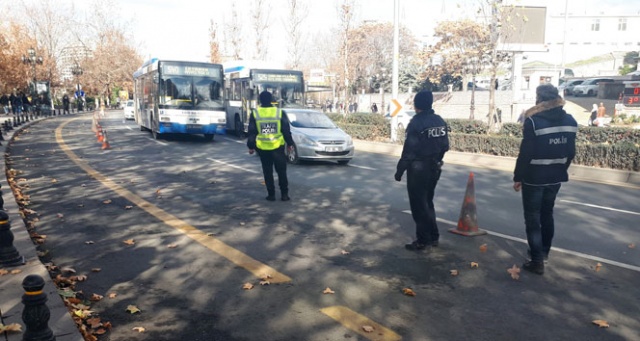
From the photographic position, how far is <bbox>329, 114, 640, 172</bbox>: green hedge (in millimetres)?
13531

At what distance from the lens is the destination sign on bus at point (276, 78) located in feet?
73.0

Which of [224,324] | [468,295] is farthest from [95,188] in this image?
[468,295]

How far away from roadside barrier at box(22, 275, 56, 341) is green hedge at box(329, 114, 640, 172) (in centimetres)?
1385

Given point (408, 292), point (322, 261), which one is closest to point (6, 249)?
point (322, 261)

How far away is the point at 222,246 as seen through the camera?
20.4 ft

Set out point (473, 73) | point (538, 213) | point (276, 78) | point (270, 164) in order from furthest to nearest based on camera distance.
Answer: point (473, 73), point (276, 78), point (270, 164), point (538, 213)

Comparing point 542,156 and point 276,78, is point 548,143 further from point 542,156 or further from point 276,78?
point 276,78

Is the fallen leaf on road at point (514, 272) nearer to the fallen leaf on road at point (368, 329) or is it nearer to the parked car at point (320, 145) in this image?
the fallen leaf on road at point (368, 329)

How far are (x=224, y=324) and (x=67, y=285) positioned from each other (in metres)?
1.83

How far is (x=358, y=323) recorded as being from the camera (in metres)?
4.14

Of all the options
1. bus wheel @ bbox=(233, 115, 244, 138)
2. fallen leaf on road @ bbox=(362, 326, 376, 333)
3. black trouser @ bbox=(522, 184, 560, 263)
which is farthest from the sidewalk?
bus wheel @ bbox=(233, 115, 244, 138)

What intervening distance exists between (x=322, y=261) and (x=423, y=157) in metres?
1.70

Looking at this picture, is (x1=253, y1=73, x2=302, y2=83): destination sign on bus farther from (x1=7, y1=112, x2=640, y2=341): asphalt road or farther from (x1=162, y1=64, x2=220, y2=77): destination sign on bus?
(x1=7, y1=112, x2=640, y2=341): asphalt road

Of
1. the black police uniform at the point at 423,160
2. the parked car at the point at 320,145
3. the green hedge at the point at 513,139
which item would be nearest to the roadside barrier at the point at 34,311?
the black police uniform at the point at 423,160
